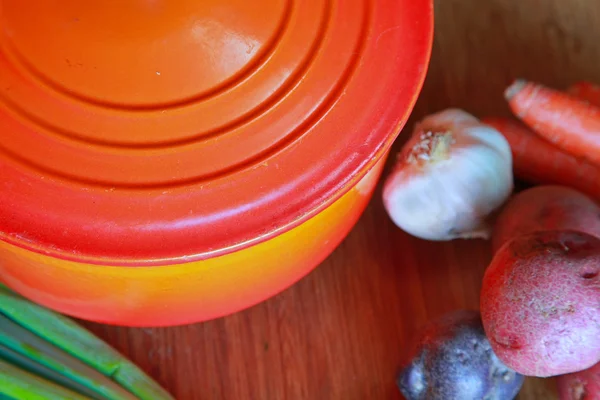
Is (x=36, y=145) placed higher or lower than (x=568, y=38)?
lower

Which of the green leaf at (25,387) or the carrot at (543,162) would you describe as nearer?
the green leaf at (25,387)

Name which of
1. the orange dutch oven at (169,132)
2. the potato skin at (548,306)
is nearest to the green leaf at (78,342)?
the orange dutch oven at (169,132)

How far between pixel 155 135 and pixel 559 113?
0.57m

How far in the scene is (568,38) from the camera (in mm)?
986

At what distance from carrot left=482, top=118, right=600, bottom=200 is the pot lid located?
412mm

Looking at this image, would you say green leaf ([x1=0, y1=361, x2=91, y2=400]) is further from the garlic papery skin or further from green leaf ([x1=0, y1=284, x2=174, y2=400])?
the garlic papery skin

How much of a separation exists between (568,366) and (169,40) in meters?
0.51

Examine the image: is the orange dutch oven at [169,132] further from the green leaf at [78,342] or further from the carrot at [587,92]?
the carrot at [587,92]

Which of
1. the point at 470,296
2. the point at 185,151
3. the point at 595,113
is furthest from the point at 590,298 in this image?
the point at 185,151

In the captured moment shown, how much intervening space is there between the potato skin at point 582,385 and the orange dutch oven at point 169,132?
36cm

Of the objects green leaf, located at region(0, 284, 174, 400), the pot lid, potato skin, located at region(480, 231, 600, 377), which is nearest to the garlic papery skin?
potato skin, located at region(480, 231, 600, 377)

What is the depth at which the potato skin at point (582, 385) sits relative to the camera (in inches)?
26.8

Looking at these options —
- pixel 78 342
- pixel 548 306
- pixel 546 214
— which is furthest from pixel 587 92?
pixel 78 342

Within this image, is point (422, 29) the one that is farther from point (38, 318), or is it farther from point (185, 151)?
point (38, 318)
